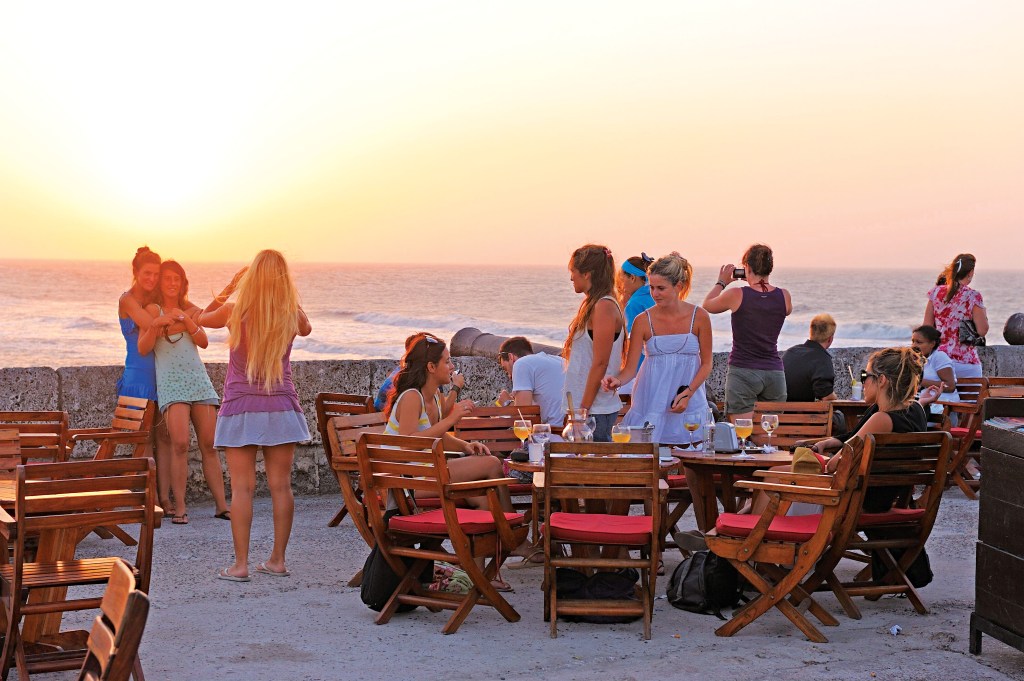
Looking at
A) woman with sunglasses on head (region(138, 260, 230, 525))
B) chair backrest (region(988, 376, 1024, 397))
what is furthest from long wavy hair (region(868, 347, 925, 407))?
woman with sunglasses on head (region(138, 260, 230, 525))

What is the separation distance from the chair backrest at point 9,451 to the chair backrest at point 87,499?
100cm

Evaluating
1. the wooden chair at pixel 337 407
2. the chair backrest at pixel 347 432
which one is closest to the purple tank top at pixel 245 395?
the chair backrest at pixel 347 432

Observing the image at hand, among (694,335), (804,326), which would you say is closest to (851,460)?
(694,335)

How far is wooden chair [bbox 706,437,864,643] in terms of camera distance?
4.61m

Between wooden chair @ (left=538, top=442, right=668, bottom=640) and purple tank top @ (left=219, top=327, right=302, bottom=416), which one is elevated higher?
purple tank top @ (left=219, top=327, right=302, bottom=416)

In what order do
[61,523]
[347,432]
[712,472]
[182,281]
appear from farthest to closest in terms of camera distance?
1. [182,281]
2. [347,432]
3. [712,472]
4. [61,523]

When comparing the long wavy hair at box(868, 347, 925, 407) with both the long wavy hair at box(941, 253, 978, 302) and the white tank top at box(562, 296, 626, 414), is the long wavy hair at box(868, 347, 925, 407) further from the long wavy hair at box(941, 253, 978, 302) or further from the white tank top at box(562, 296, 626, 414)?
the long wavy hair at box(941, 253, 978, 302)

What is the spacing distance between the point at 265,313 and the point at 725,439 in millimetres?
2204

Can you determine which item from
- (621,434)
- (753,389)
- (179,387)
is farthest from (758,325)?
(179,387)

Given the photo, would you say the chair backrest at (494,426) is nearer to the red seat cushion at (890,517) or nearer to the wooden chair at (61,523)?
the red seat cushion at (890,517)

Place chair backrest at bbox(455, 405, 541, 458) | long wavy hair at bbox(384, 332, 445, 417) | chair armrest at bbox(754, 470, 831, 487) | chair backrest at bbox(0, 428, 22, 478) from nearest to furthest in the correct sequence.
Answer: chair armrest at bbox(754, 470, 831, 487) → chair backrest at bbox(0, 428, 22, 478) → long wavy hair at bbox(384, 332, 445, 417) → chair backrest at bbox(455, 405, 541, 458)

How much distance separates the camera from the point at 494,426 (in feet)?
20.9

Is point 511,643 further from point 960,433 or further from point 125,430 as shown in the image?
point 960,433

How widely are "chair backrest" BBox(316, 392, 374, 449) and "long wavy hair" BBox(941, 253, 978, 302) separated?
435cm
